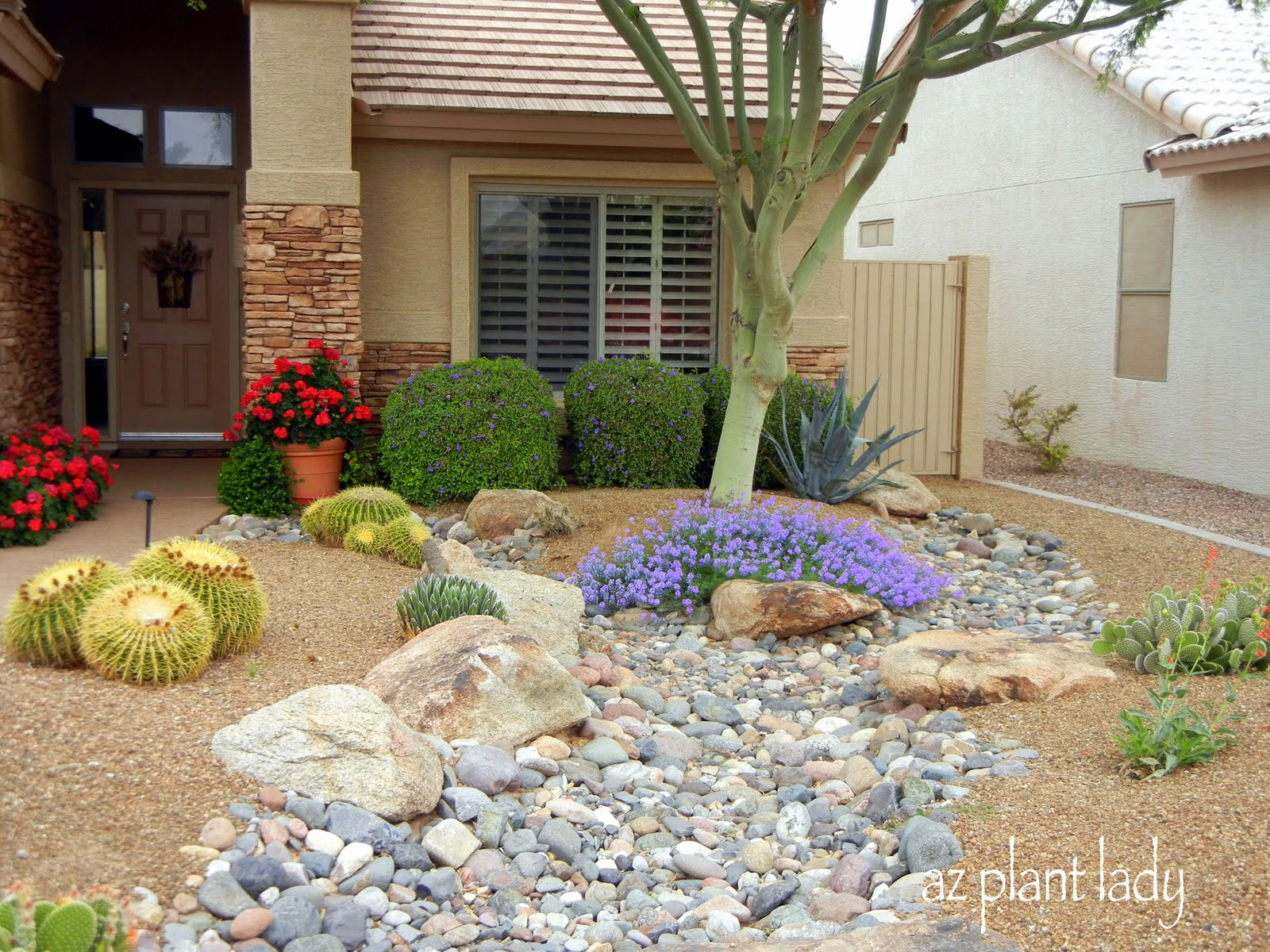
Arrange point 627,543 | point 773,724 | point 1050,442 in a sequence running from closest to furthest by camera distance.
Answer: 1. point 773,724
2. point 627,543
3. point 1050,442

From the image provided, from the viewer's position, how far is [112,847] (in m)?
3.51

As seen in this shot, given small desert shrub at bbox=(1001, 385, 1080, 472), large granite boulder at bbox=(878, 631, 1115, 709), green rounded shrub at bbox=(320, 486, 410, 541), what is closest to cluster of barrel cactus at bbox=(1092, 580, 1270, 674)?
large granite boulder at bbox=(878, 631, 1115, 709)

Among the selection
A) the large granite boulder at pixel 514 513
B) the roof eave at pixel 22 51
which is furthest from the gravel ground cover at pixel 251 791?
the roof eave at pixel 22 51

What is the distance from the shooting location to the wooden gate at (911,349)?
11.8 meters

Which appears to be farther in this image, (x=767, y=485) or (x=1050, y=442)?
(x=1050, y=442)

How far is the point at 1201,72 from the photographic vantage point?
12516mm

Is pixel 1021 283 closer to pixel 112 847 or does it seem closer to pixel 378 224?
pixel 378 224

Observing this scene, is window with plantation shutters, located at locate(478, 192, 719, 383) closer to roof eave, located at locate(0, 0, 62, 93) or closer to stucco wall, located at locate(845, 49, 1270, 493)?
stucco wall, located at locate(845, 49, 1270, 493)

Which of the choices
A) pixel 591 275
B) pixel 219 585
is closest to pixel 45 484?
pixel 219 585

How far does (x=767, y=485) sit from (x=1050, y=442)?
16.4 ft

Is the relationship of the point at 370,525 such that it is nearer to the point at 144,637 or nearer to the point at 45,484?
the point at 45,484

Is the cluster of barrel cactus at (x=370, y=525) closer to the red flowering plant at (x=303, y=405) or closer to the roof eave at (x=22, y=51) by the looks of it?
the red flowering plant at (x=303, y=405)

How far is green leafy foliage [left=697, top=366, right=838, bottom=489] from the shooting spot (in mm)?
10109

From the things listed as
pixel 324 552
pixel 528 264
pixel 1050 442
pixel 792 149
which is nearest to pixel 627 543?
pixel 324 552
